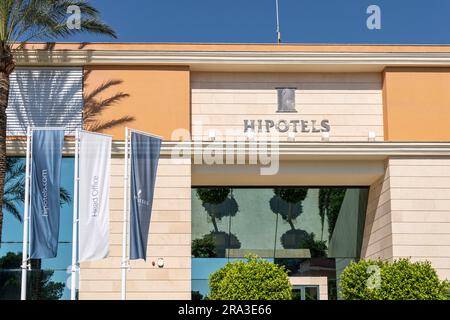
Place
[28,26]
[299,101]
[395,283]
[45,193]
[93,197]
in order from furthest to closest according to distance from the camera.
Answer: [299,101] → [28,26] → [395,283] → [45,193] → [93,197]

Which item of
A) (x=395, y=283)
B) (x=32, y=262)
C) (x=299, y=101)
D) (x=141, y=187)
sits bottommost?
(x=395, y=283)

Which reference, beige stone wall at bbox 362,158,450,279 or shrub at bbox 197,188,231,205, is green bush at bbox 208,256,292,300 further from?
shrub at bbox 197,188,231,205

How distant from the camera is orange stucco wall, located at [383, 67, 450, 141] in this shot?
84.5 feet

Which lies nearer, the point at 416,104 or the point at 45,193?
the point at 45,193

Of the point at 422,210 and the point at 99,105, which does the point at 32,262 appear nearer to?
the point at 99,105

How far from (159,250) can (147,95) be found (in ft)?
17.7

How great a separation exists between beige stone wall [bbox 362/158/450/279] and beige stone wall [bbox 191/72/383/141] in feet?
6.02

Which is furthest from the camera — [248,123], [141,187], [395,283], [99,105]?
[248,123]

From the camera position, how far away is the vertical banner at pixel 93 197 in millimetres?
19250

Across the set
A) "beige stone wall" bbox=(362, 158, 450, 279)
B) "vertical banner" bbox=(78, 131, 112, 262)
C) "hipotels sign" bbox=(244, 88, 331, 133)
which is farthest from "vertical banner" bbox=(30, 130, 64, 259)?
"beige stone wall" bbox=(362, 158, 450, 279)

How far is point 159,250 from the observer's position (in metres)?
24.1

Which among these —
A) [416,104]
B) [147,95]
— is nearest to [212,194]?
[147,95]

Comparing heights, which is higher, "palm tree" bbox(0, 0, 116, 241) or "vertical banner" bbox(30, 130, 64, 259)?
"palm tree" bbox(0, 0, 116, 241)
